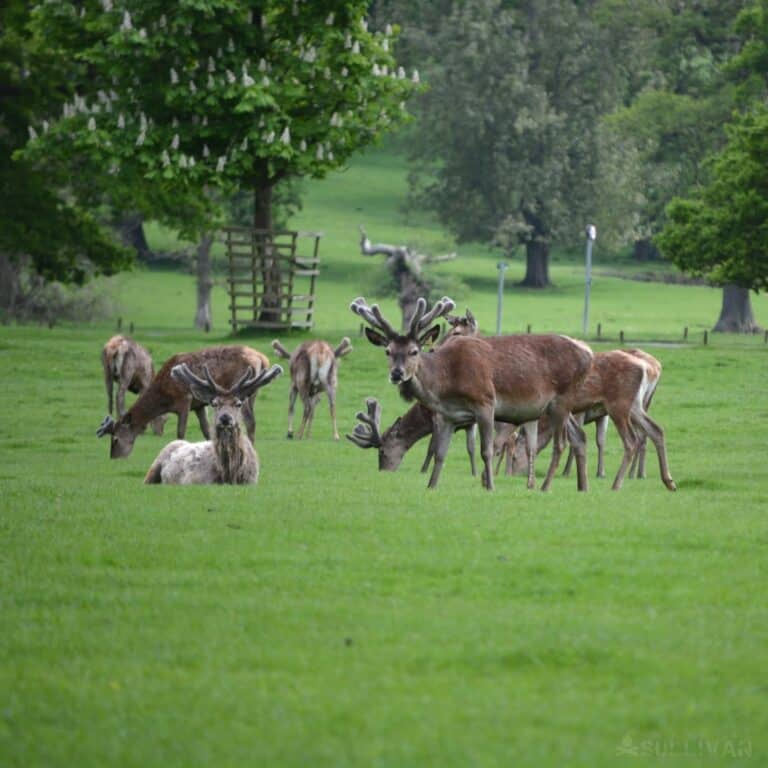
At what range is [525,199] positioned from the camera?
7194cm

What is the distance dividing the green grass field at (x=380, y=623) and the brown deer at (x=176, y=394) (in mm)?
3807

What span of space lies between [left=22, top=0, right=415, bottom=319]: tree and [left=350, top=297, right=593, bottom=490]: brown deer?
21.9m

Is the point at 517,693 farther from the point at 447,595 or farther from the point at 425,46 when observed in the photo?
the point at 425,46

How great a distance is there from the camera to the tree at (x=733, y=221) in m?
41.2

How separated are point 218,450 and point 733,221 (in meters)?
26.9

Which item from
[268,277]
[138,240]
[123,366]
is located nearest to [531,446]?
[123,366]

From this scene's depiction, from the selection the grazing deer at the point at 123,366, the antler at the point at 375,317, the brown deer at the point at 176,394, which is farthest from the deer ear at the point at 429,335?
the grazing deer at the point at 123,366

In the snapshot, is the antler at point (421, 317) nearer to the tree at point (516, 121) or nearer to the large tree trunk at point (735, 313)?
the large tree trunk at point (735, 313)

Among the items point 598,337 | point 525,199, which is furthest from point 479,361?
point 525,199

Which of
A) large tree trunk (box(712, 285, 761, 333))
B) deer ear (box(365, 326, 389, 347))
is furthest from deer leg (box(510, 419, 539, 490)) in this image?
large tree trunk (box(712, 285, 761, 333))

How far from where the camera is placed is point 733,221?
4166cm

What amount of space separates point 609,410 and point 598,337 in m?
26.3

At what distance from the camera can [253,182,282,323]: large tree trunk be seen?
4206cm

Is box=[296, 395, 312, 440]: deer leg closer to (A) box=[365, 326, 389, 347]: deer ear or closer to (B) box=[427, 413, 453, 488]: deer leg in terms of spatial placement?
(B) box=[427, 413, 453, 488]: deer leg
